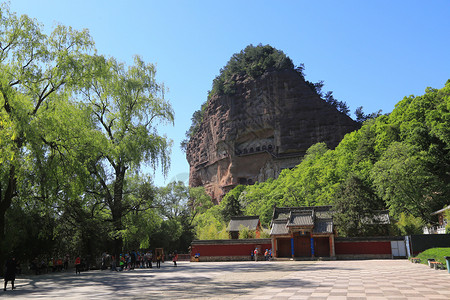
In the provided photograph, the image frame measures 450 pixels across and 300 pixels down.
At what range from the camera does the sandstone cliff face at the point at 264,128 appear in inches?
2539

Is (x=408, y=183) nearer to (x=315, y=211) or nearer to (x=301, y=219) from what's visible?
(x=301, y=219)

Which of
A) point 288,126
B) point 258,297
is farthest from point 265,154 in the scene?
point 258,297

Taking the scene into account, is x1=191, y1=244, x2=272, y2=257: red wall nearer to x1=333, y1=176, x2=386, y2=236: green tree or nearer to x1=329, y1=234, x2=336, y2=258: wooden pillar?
x1=329, y1=234, x2=336, y2=258: wooden pillar

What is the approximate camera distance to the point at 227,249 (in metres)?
33.9

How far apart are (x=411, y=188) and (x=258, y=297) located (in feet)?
77.9

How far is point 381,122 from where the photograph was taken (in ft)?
133

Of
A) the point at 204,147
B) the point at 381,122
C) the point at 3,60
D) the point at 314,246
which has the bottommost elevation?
the point at 314,246

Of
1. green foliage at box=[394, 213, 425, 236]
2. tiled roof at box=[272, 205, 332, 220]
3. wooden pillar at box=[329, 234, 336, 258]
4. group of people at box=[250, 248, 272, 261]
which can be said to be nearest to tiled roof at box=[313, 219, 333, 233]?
wooden pillar at box=[329, 234, 336, 258]

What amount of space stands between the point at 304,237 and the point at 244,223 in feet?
37.6

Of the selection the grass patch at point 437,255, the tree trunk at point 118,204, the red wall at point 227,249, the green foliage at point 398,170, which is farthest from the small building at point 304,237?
the tree trunk at point 118,204

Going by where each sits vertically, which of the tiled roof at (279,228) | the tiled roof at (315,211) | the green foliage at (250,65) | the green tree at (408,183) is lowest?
the tiled roof at (279,228)

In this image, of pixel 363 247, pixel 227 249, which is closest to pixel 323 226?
pixel 363 247

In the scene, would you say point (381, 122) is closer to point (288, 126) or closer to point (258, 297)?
point (288, 126)

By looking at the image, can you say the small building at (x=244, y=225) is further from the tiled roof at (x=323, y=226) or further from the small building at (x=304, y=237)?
the tiled roof at (x=323, y=226)
